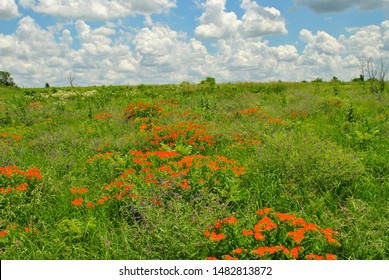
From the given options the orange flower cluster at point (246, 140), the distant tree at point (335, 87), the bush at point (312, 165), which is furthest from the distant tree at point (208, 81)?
the bush at point (312, 165)

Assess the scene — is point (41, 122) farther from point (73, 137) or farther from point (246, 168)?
point (246, 168)

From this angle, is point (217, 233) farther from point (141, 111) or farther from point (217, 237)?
point (141, 111)

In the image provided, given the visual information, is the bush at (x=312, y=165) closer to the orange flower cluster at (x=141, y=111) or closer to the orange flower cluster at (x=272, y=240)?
the orange flower cluster at (x=272, y=240)

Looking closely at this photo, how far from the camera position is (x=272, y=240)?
398 centimetres

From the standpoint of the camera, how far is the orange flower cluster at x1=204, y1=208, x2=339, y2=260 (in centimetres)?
375

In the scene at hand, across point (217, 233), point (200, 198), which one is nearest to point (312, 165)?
point (200, 198)

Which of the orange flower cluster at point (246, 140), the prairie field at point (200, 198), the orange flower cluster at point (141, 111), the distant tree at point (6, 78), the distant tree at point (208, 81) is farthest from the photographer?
the distant tree at point (6, 78)

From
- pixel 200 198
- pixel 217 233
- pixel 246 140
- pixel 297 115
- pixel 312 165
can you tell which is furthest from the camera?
pixel 297 115

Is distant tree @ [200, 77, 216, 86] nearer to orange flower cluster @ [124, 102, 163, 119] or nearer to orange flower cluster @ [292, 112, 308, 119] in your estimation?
orange flower cluster @ [124, 102, 163, 119]

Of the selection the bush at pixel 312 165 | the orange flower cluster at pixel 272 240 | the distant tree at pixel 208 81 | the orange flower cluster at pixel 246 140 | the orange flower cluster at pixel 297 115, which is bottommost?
the orange flower cluster at pixel 272 240

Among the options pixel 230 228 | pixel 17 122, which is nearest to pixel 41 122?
pixel 17 122

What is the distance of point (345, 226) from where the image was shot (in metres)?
4.88

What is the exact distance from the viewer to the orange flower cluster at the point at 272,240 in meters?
3.75

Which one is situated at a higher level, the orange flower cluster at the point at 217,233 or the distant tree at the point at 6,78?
the distant tree at the point at 6,78
